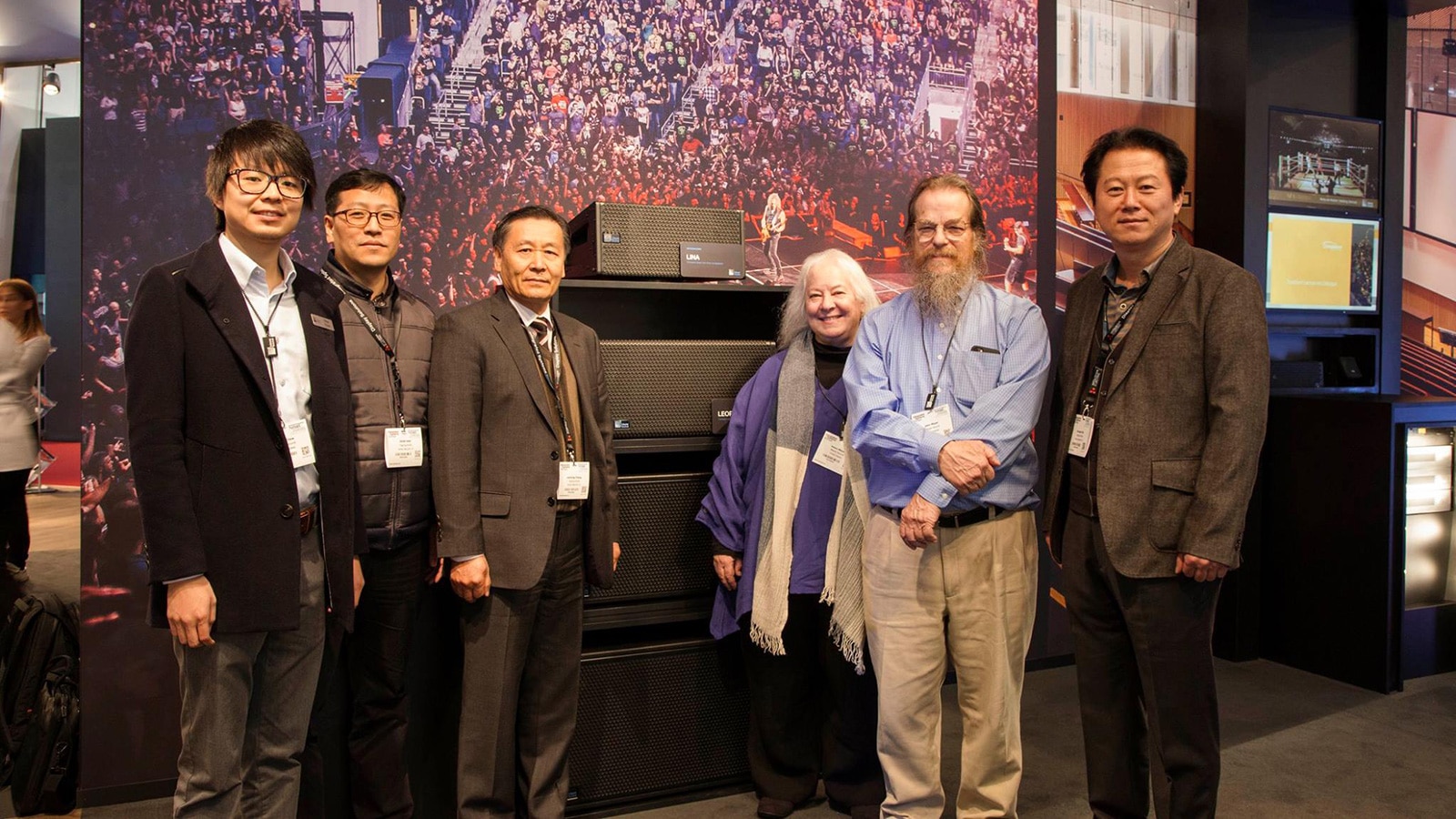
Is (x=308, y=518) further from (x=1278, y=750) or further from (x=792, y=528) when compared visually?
(x=1278, y=750)

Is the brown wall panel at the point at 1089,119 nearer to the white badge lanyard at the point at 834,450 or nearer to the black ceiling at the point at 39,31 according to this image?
the white badge lanyard at the point at 834,450

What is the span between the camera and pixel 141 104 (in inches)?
120

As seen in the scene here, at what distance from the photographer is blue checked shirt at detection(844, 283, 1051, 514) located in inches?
91.7

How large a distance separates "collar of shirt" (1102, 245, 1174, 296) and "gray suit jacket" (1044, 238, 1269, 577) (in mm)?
24

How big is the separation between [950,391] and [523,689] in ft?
4.79

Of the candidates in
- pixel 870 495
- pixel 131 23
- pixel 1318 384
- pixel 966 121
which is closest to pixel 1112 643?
pixel 870 495

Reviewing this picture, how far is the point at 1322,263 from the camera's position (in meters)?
4.65

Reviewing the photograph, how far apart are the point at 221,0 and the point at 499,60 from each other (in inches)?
36.8

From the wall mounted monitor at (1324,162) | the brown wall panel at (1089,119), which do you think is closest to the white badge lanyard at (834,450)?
the brown wall panel at (1089,119)

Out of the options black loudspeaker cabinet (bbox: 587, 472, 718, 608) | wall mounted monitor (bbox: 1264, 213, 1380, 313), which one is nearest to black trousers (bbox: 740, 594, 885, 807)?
Answer: black loudspeaker cabinet (bbox: 587, 472, 718, 608)

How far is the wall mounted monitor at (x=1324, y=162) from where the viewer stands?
455cm

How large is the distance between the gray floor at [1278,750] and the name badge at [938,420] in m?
1.35

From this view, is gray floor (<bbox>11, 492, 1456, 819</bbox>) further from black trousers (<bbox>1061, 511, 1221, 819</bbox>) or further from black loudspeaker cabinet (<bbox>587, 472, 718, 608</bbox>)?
black loudspeaker cabinet (<bbox>587, 472, 718, 608</bbox>)

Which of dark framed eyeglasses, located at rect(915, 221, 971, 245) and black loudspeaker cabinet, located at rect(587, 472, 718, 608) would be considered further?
black loudspeaker cabinet, located at rect(587, 472, 718, 608)
